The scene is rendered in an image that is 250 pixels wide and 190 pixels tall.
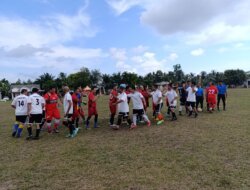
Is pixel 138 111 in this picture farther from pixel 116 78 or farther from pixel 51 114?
pixel 116 78

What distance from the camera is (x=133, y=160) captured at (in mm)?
6641

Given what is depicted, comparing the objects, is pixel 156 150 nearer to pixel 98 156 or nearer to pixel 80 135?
pixel 98 156

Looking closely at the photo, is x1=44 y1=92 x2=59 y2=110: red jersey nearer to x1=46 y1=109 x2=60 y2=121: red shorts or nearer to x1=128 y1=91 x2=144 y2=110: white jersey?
x1=46 y1=109 x2=60 y2=121: red shorts

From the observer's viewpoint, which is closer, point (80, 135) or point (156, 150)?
point (156, 150)

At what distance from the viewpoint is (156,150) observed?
7438mm

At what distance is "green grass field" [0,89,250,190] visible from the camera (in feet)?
17.3

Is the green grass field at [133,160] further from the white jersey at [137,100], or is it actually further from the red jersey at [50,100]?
the red jersey at [50,100]

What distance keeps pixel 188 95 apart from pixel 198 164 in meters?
8.10

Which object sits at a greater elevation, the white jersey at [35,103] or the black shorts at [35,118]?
the white jersey at [35,103]

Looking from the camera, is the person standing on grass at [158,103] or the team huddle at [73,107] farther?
the person standing on grass at [158,103]

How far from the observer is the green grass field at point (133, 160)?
529 cm

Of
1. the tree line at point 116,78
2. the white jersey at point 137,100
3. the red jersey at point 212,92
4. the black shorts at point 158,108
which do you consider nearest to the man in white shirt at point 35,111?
the white jersey at point 137,100

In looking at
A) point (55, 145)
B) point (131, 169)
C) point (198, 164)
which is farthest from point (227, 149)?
point (55, 145)

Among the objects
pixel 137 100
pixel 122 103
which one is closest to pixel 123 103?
pixel 122 103
